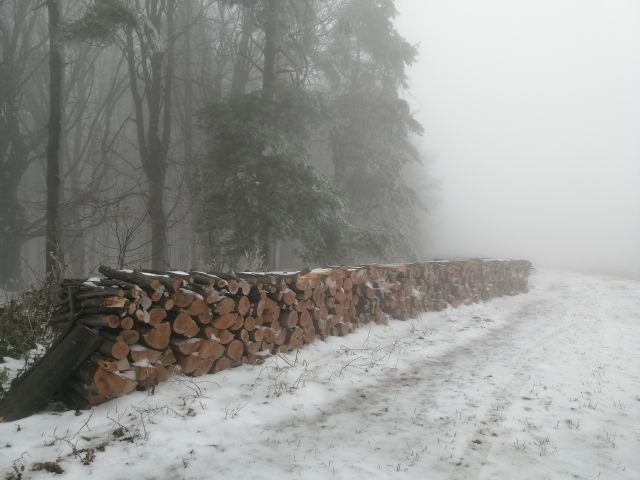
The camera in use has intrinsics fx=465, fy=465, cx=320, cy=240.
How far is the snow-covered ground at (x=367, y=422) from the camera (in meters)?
3.55

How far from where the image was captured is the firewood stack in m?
4.44

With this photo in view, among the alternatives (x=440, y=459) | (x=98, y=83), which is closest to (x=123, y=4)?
(x=440, y=459)

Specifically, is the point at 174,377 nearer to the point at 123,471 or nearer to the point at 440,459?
the point at 123,471

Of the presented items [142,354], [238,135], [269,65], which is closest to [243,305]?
[142,354]

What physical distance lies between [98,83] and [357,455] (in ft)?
89.9

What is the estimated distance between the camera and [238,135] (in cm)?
1241

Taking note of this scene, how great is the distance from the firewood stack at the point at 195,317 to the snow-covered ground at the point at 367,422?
0.23 m

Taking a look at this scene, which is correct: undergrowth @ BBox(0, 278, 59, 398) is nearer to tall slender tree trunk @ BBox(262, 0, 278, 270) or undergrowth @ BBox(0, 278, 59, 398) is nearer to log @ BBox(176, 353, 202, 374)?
log @ BBox(176, 353, 202, 374)

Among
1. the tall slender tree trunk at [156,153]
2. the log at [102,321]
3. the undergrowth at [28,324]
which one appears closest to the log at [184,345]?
the log at [102,321]

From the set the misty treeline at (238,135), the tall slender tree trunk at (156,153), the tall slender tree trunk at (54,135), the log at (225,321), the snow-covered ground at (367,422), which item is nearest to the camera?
the snow-covered ground at (367,422)

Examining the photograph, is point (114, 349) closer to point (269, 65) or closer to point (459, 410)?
point (459, 410)

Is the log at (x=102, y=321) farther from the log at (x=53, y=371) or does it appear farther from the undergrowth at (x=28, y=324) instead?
the undergrowth at (x=28, y=324)

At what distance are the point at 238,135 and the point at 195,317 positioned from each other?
8182 mm

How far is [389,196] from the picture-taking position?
18312 mm
